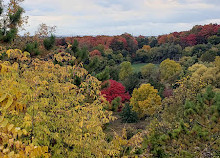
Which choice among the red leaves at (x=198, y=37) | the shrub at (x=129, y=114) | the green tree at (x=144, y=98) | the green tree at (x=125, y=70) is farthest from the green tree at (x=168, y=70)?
the red leaves at (x=198, y=37)

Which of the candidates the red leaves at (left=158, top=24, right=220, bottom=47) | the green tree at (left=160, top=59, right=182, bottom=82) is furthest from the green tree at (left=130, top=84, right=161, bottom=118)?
the red leaves at (left=158, top=24, right=220, bottom=47)

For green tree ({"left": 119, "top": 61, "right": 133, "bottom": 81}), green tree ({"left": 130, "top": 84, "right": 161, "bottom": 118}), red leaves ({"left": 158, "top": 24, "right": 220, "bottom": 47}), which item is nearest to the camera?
green tree ({"left": 130, "top": 84, "right": 161, "bottom": 118})

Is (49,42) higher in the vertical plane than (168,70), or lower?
higher

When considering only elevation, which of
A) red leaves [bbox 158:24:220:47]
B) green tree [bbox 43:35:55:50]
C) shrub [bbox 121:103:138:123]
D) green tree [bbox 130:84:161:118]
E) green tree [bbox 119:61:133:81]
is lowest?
shrub [bbox 121:103:138:123]

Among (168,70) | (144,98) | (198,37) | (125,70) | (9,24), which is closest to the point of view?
(9,24)

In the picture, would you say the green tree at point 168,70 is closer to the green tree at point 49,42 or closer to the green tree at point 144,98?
the green tree at point 144,98

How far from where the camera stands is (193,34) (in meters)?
68.1

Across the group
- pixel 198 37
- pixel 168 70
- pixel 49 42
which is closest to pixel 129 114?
pixel 49 42

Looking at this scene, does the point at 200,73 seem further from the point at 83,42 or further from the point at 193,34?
the point at 193,34

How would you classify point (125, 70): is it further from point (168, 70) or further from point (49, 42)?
point (49, 42)

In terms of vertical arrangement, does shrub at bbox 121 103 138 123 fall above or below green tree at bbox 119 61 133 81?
below

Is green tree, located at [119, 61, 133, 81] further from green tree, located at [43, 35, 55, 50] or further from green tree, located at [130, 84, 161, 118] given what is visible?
green tree, located at [43, 35, 55, 50]

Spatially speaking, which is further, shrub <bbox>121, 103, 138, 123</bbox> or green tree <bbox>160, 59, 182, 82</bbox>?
green tree <bbox>160, 59, 182, 82</bbox>

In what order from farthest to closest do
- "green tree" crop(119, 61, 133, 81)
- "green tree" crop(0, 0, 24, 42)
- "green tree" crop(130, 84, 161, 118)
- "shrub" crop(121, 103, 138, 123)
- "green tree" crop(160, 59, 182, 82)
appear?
1. "green tree" crop(119, 61, 133, 81)
2. "green tree" crop(160, 59, 182, 82)
3. "shrub" crop(121, 103, 138, 123)
4. "green tree" crop(130, 84, 161, 118)
5. "green tree" crop(0, 0, 24, 42)
